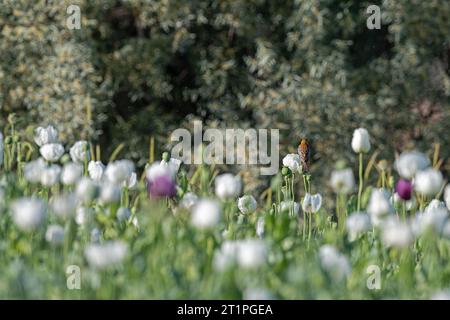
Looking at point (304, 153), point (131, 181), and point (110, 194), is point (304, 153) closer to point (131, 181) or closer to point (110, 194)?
point (131, 181)

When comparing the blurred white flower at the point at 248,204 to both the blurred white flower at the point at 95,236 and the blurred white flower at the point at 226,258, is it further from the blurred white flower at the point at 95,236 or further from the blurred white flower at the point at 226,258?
the blurred white flower at the point at 226,258

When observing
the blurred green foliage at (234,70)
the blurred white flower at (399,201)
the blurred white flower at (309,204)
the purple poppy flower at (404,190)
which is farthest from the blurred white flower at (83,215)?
the blurred green foliage at (234,70)

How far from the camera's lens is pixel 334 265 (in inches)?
92.7

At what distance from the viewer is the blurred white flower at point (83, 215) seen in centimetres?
263

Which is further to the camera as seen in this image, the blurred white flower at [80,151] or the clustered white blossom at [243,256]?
the blurred white flower at [80,151]

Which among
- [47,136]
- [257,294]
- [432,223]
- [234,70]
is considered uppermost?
[234,70]

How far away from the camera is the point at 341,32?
394 inches

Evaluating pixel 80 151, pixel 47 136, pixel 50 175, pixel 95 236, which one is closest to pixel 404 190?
pixel 95 236

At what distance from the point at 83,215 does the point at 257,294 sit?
77 centimetres

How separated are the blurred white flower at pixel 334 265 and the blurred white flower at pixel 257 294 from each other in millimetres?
209

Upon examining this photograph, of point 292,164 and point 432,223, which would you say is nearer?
point 432,223

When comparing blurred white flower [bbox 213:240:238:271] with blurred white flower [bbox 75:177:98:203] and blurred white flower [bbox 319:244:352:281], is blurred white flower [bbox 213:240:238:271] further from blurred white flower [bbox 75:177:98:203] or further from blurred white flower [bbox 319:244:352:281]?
blurred white flower [bbox 75:177:98:203]

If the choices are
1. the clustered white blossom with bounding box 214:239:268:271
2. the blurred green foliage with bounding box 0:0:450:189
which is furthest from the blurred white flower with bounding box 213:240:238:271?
the blurred green foliage with bounding box 0:0:450:189

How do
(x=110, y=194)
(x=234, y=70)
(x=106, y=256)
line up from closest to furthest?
(x=106, y=256) → (x=110, y=194) → (x=234, y=70)
